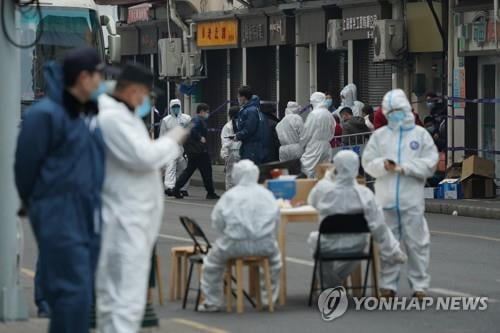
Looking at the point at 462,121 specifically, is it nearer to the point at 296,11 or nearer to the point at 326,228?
the point at 296,11

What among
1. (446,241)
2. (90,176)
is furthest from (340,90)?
(90,176)

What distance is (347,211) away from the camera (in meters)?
14.3

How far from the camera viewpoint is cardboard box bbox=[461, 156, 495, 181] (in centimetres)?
2742

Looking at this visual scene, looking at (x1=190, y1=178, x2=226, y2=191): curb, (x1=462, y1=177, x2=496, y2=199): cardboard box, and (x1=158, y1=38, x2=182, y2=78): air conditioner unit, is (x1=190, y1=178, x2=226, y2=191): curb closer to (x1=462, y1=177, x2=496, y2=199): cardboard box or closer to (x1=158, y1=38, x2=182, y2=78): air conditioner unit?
(x1=462, y1=177, x2=496, y2=199): cardboard box

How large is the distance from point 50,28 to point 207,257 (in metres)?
12.3

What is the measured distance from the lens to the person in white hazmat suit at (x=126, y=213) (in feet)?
30.3

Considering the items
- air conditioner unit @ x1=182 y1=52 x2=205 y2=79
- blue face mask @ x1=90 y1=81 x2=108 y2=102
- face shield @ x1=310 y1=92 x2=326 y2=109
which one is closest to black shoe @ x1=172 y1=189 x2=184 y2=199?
face shield @ x1=310 y1=92 x2=326 y2=109

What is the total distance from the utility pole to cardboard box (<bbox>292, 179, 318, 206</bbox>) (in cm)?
328

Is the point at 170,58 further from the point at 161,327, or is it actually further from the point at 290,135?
the point at 161,327

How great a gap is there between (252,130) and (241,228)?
12.0m

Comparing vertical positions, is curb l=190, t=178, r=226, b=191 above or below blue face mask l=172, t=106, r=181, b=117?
below

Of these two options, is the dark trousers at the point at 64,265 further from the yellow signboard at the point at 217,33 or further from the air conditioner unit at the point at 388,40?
the yellow signboard at the point at 217,33

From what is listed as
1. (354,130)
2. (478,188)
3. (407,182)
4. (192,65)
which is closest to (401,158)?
(407,182)

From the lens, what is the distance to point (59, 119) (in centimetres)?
883
